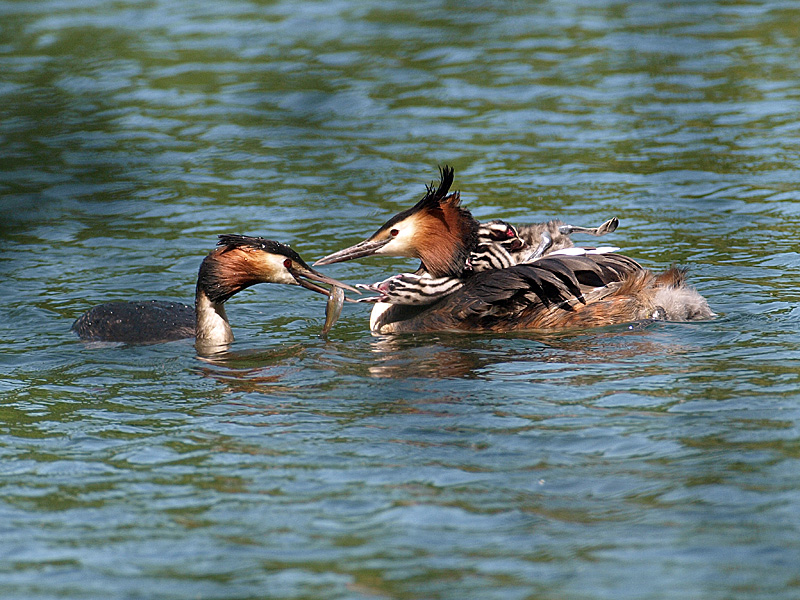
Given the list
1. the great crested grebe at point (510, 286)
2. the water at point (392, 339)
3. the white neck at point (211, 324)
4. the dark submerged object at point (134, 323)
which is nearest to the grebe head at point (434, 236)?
the great crested grebe at point (510, 286)

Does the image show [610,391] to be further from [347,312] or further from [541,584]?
[347,312]

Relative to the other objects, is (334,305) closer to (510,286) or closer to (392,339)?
(392,339)

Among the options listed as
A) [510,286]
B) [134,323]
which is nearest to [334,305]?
[510,286]

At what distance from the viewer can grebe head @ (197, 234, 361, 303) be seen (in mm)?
8180

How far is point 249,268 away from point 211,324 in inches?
19.2

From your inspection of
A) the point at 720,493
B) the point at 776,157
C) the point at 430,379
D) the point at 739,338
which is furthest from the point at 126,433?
the point at 776,157

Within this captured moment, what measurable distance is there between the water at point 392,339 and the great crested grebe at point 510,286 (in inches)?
8.1

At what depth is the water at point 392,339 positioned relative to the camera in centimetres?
488

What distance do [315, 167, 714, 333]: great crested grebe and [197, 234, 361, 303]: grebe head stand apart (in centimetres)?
34

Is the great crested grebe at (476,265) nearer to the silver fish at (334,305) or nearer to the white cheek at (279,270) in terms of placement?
the silver fish at (334,305)

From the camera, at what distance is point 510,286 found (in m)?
8.13

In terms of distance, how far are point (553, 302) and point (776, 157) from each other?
468cm

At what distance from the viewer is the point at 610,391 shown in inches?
260

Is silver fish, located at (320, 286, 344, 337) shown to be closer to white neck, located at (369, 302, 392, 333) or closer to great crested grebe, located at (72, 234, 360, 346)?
great crested grebe, located at (72, 234, 360, 346)
